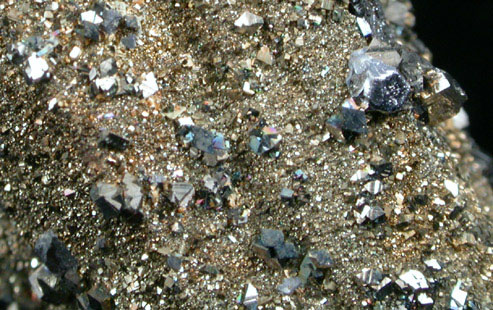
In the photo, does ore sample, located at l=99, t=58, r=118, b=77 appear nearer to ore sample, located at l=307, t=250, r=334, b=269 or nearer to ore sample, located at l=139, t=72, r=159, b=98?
ore sample, located at l=139, t=72, r=159, b=98

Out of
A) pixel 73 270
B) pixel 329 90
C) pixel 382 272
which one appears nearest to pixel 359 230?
pixel 382 272

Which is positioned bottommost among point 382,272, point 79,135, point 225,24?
Result: point 382,272

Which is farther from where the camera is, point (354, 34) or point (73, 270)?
point (354, 34)

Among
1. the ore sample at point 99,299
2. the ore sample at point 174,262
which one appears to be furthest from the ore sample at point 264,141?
the ore sample at point 99,299

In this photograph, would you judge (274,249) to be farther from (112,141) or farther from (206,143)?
(112,141)

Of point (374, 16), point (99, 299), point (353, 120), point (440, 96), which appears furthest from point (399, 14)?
point (99, 299)

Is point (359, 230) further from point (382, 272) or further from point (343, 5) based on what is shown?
point (343, 5)

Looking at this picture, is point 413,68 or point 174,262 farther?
point 413,68
